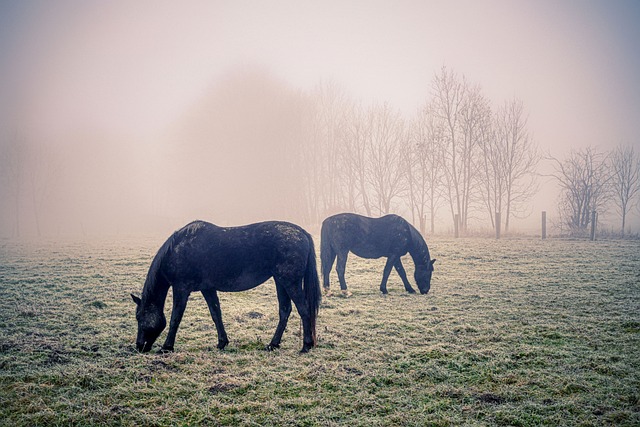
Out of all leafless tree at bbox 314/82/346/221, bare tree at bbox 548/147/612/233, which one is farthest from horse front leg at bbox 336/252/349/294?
leafless tree at bbox 314/82/346/221

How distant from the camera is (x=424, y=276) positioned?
10.8 metres

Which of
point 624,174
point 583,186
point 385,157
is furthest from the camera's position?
point 385,157

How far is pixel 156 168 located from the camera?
75375 millimetres

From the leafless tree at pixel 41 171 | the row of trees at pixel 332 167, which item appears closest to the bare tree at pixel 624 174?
the row of trees at pixel 332 167

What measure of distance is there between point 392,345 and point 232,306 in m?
4.57

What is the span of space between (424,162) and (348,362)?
98.0 feet

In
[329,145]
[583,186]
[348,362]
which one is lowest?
[348,362]

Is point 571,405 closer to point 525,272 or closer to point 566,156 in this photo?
point 525,272

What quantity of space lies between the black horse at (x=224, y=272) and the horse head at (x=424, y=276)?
5.47 meters

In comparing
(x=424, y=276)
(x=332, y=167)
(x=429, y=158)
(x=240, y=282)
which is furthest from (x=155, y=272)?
(x=332, y=167)

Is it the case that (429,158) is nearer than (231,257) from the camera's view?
No

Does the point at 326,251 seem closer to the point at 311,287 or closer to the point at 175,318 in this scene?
the point at 311,287

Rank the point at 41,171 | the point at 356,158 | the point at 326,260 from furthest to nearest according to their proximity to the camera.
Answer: the point at 41,171 < the point at 356,158 < the point at 326,260

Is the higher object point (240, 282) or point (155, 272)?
point (155, 272)
